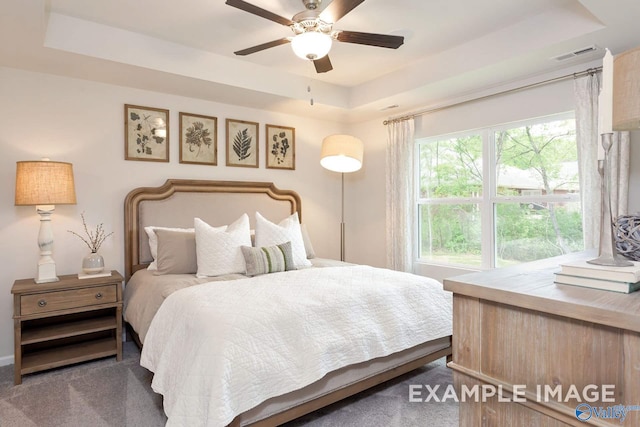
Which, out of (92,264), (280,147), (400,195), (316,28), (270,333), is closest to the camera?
(270,333)

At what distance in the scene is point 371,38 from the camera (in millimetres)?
2256

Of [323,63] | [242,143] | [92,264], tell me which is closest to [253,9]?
[323,63]

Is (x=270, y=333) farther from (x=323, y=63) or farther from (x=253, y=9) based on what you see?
(x=323, y=63)

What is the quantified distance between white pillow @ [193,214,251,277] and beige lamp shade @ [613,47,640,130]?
266 cm

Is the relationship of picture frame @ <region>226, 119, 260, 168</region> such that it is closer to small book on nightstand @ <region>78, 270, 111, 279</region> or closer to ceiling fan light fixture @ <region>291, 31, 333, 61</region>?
small book on nightstand @ <region>78, 270, 111, 279</region>

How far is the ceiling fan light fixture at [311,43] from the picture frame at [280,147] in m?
2.18

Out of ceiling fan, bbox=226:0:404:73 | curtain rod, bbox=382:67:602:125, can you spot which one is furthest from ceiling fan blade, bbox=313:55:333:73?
curtain rod, bbox=382:67:602:125

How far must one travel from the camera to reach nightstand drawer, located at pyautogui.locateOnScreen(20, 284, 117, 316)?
258cm

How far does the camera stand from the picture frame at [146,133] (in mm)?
3422

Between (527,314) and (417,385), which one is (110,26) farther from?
(417,385)

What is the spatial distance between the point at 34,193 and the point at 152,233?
0.93 metres

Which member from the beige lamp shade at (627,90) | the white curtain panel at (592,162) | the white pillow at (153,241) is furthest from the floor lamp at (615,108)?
the white pillow at (153,241)

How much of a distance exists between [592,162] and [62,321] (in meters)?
4.46

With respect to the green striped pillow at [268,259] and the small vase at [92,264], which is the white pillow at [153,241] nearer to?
the small vase at [92,264]
